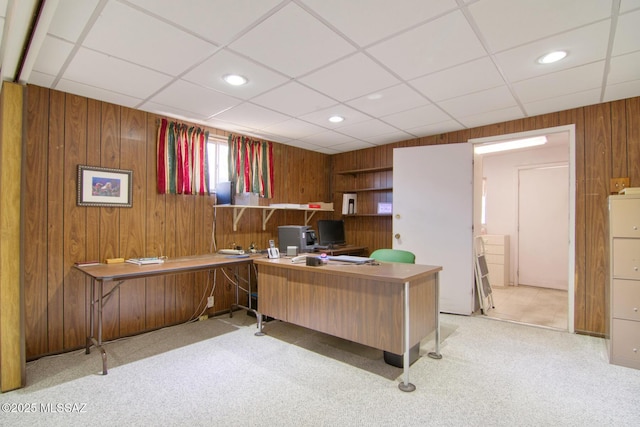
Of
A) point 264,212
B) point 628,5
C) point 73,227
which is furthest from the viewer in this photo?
point 264,212

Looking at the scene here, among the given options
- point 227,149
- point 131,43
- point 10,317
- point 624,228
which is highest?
point 131,43

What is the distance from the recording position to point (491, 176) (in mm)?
6152

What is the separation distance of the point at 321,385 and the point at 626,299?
2.72 m

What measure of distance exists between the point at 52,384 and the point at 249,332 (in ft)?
5.45

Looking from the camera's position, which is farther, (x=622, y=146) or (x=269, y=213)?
(x=269, y=213)

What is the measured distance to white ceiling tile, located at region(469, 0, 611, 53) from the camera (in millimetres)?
1752

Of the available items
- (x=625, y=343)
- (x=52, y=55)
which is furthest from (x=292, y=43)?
(x=625, y=343)

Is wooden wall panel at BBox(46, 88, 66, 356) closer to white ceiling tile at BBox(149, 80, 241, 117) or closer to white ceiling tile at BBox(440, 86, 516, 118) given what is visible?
white ceiling tile at BBox(149, 80, 241, 117)

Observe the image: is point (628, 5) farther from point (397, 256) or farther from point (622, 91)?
point (397, 256)

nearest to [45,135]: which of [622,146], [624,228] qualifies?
[624,228]

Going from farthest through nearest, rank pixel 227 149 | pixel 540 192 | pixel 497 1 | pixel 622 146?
pixel 540 192 → pixel 227 149 → pixel 622 146 → pixel 497 1

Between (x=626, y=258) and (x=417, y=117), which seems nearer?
(x=626, y=258)

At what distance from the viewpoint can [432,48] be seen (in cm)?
220

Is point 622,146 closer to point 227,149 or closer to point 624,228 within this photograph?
point 624,228
